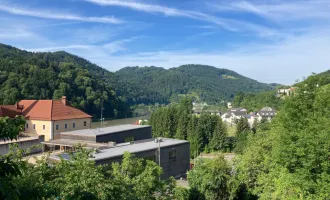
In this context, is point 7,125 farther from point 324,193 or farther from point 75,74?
point 75,74

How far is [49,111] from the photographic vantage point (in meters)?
36.8

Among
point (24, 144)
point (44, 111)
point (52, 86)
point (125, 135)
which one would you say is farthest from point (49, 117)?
point (52, 86)

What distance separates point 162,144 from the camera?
25891 millimetres

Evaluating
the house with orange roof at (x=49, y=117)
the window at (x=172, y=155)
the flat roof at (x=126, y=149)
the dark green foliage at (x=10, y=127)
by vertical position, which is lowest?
the window at (x=172, y=155)

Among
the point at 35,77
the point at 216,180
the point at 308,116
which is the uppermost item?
the point at 35,77

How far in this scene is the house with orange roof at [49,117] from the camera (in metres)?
35.9

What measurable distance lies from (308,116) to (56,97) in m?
64.5

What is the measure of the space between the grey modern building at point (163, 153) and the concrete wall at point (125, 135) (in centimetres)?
312

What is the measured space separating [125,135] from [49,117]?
10391mm

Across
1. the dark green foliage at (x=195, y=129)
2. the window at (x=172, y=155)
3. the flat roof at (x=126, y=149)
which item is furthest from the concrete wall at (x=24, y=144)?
the dark green foliage at (x=195, y=129)

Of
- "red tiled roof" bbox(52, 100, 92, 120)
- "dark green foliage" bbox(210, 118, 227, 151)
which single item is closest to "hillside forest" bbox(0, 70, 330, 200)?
"red tiled roof" bbox(52, 100, 92, 120)

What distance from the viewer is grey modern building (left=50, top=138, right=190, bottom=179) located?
74.3ft

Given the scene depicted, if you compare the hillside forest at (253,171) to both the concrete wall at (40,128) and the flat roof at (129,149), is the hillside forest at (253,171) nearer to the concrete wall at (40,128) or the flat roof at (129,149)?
the flat roof at (129,149)

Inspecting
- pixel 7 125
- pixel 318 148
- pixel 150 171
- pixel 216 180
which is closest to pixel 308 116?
pixel 318 148
